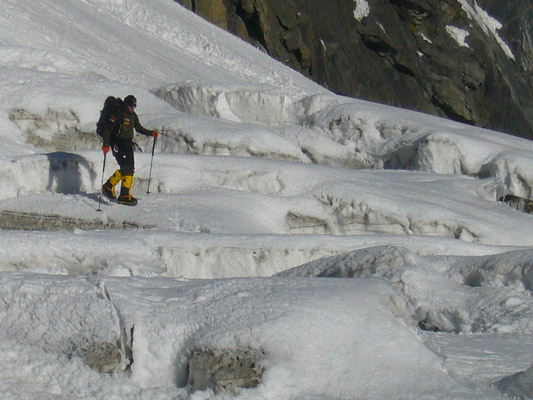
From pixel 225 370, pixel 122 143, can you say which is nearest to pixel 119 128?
pixel 122 143

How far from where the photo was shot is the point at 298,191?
15.4m

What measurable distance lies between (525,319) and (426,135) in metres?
11.6

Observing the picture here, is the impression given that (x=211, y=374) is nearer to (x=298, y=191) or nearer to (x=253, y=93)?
(x=298, y=191)

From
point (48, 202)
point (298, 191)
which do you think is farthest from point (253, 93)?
point (48, 202)

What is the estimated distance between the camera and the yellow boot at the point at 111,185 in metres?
13.7

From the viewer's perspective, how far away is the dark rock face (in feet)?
140

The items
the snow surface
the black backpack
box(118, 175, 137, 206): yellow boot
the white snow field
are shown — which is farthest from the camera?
the snow surface

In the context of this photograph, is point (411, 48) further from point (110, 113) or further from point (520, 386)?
point (520, 386)

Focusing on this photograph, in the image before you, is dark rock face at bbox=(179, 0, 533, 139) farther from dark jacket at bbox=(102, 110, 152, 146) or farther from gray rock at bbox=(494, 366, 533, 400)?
gray rock at bbox=(494, 366, 533, 400)

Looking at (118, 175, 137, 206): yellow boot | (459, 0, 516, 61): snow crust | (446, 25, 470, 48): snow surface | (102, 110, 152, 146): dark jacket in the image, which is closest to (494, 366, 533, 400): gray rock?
(118, 175, 137, 206): yellow boot

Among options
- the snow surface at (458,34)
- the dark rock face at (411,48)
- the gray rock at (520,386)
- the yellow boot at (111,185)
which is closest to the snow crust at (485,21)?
the dark rock face at (411,48)

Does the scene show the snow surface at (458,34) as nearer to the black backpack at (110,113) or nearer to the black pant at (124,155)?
the black pant at (124,155)

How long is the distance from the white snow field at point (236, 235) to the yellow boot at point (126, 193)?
13 cm

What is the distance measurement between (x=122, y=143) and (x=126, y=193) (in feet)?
2.24
